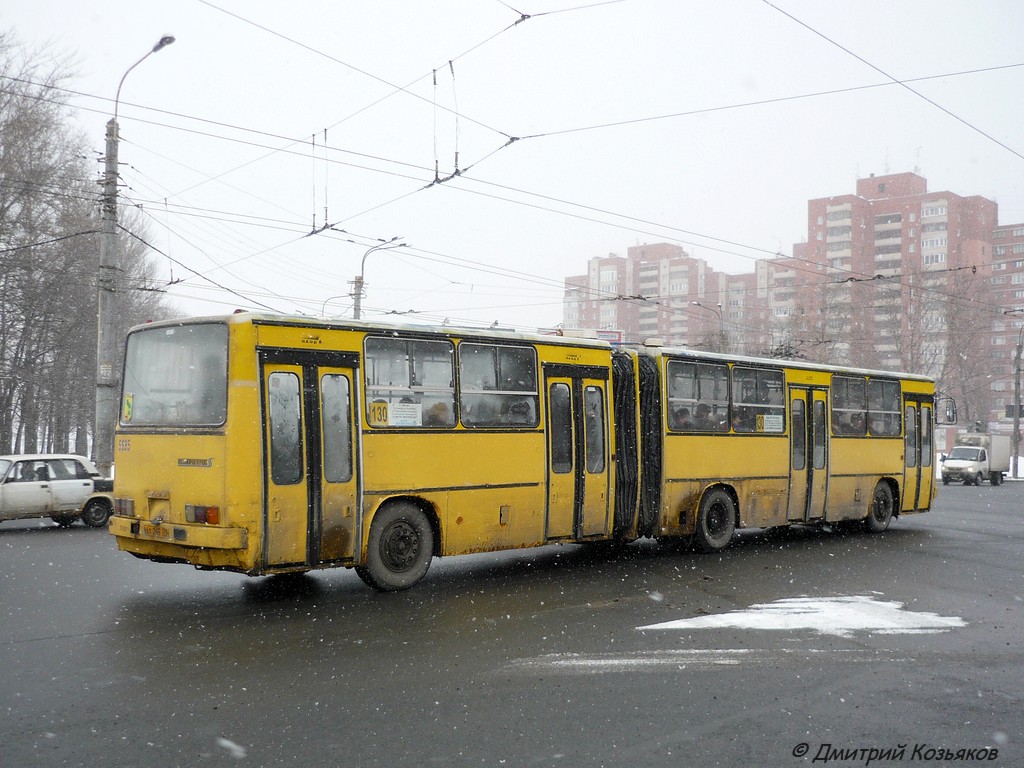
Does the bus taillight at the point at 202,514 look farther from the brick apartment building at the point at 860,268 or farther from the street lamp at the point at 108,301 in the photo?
the brick apartment building at the point at 860,268

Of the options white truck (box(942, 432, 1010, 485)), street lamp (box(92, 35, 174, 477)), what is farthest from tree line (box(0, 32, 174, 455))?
white truck (box(942, 432, 1010, 485))

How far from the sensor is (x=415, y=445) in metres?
10.7

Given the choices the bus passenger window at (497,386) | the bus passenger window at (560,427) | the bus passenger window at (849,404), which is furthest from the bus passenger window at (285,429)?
the bus passenger window at (849,404)

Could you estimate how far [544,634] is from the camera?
8.34 metres

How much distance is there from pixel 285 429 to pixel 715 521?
7.54 m

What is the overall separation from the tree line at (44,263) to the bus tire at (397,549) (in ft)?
61.6

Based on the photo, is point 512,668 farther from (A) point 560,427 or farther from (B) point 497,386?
(A) point 560,427

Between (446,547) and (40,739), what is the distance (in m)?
5.91

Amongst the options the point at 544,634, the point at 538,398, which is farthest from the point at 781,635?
the point at 538,398

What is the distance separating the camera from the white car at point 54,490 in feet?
56.5

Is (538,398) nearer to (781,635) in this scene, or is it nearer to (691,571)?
(691,571)

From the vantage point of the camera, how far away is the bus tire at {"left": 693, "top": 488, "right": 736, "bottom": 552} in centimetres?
1430

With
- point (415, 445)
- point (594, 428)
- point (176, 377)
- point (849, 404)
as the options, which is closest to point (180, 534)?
point (176, 377)

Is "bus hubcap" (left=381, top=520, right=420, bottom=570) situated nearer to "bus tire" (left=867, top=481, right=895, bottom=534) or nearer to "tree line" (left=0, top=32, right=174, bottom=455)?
"bus tire" (left=867, top=481, right=895, bottom=534)
